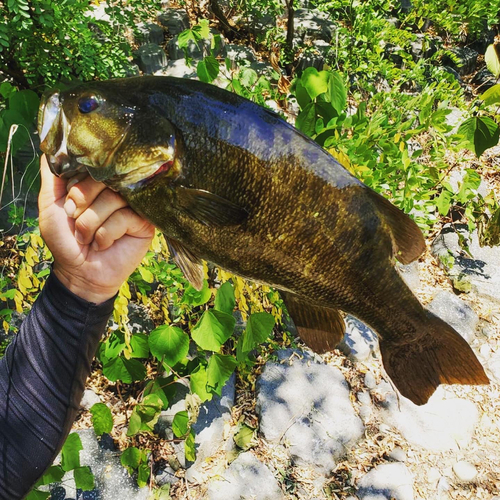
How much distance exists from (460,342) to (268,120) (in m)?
1.11

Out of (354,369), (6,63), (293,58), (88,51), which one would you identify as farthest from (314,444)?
(293,58)

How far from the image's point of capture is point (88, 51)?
3258 millimetres

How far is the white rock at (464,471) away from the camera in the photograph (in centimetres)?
331

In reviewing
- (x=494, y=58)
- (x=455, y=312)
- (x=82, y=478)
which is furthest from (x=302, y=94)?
(x=455, y=312)

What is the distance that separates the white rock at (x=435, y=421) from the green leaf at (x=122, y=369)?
1895 mm

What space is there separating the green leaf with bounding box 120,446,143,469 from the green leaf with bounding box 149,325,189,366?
2.01 ft

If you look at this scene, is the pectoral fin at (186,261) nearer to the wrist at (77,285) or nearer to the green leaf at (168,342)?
the wrist at (77,285)

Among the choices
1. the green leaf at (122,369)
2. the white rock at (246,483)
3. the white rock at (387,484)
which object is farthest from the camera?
the white rock at (387,484)

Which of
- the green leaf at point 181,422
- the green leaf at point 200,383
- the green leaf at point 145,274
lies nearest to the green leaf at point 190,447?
the green leaf at point 181,422

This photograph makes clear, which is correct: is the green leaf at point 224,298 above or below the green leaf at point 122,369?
above

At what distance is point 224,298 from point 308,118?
1.05m

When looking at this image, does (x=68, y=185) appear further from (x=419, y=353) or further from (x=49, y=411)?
(x=419, y=353)

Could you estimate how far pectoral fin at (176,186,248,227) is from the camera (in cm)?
146

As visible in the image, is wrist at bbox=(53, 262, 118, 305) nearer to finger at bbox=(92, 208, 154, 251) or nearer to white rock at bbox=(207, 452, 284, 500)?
finger at bbox=(92, 208, 154, 251)
